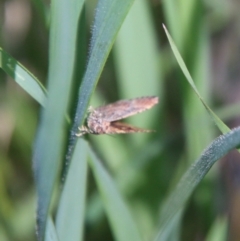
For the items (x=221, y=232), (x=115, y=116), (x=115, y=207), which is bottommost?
(x=221, y=232)

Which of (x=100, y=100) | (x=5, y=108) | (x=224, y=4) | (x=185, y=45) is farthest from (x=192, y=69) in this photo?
(x=5, y=108)

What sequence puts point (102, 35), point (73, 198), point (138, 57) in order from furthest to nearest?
point (138, 57) < point (73, 198) < point (102, 35)

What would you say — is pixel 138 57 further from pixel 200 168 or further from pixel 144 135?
pixel 200 168

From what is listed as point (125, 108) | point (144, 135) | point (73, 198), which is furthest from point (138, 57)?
point (73, 198)

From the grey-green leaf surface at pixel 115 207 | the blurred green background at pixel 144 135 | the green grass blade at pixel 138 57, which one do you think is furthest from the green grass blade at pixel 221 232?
the green grass blade at pixel 138 57

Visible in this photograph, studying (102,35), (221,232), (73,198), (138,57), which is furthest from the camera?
(138,57)

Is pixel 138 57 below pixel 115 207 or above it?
above

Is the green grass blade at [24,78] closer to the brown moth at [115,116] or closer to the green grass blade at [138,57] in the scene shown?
the brown moth at [115,116]
